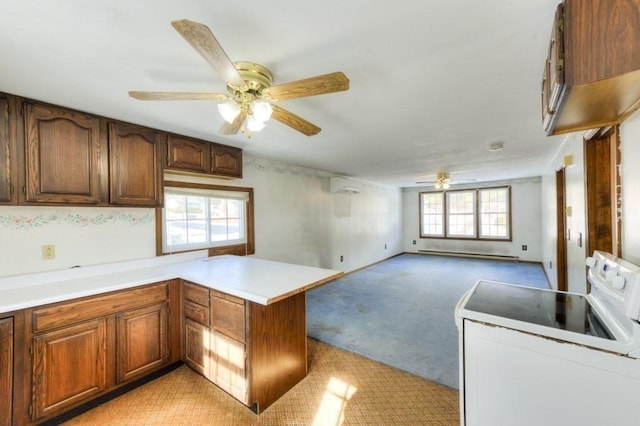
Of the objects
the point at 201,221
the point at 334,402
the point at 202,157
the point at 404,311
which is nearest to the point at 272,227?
the point at 201,221

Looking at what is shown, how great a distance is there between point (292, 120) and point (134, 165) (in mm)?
1551

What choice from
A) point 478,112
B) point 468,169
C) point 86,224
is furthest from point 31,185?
point 468,169

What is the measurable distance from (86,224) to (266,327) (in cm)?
177

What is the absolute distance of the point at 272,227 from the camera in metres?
3.87

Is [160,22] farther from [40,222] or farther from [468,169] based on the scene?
[468,169]

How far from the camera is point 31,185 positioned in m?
1.75

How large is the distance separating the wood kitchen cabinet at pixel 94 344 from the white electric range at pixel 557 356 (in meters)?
A: 2.19

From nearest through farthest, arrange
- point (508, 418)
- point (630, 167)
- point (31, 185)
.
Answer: point (508, 418)
point (630, 167)
point (31, 185)

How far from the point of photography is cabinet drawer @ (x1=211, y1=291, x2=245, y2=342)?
1.78 metres

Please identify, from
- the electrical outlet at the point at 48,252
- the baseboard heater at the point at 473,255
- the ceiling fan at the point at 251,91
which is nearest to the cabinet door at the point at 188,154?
the electrical outlet at the point at 48,252

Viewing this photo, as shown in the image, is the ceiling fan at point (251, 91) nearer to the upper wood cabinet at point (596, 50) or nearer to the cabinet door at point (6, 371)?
the upper wood cabinet at point (596, 50)

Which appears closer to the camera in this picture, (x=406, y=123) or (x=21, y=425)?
(x=21, y=425)

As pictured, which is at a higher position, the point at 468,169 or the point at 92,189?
the point at 468,169

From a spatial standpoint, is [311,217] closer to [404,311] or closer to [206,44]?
[404,311]
